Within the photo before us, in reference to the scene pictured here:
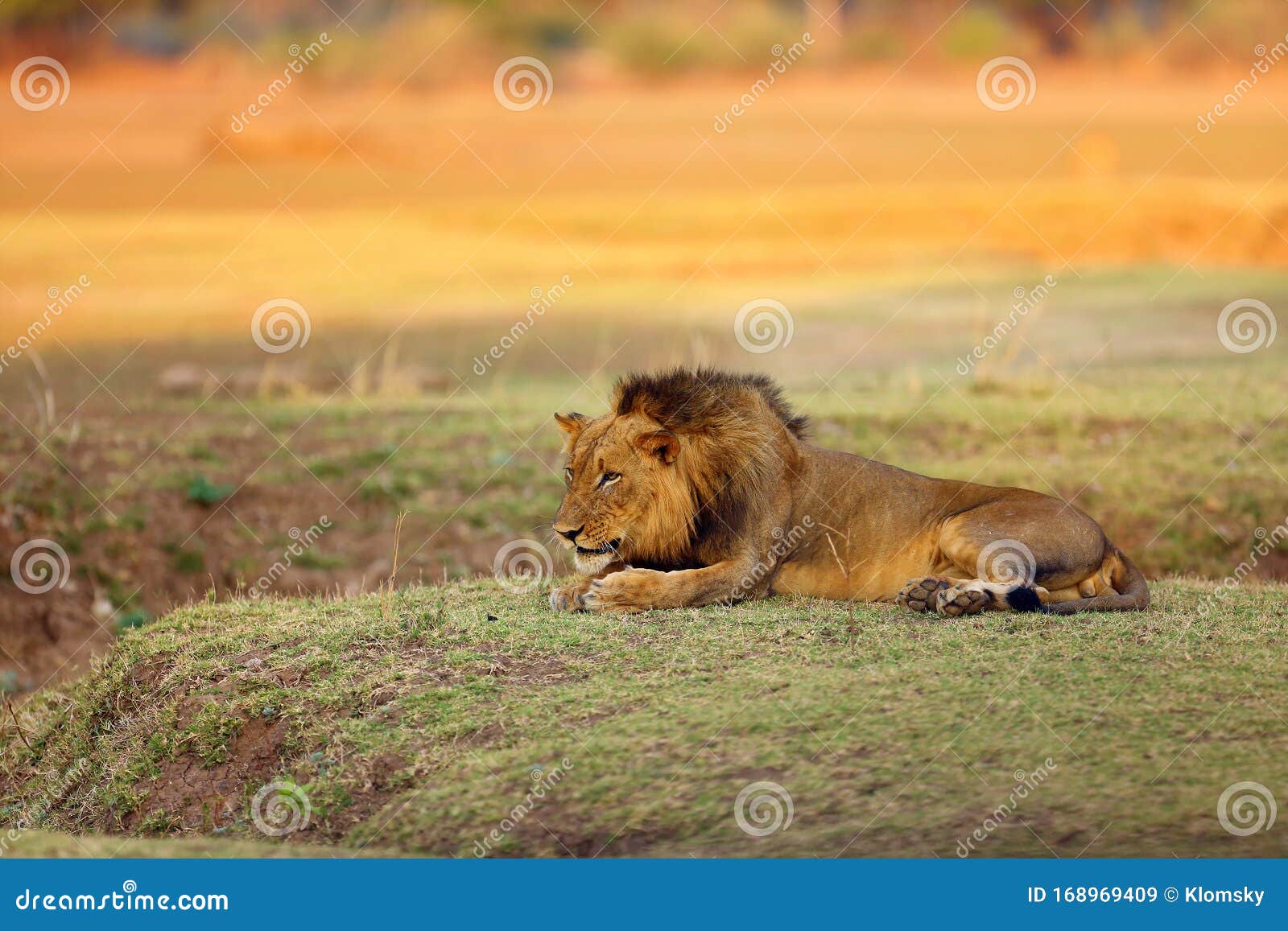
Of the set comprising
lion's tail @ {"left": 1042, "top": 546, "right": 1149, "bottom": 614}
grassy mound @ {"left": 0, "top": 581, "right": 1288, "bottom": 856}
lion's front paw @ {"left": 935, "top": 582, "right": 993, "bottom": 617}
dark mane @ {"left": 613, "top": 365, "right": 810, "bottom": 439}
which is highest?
dark mane @ {"left": 613, "top": 365, "right": 810, "bottom": 439}

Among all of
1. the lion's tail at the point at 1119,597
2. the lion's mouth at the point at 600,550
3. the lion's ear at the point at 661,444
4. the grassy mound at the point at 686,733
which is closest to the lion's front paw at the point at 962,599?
the grassy mound at the point at 686,733

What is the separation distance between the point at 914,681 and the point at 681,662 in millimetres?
1192

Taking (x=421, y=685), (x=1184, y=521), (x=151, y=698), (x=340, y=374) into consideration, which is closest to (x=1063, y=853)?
(x=421, y=685)

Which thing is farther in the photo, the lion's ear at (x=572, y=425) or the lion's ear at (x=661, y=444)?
the lion's ear at (x=572, y=425)

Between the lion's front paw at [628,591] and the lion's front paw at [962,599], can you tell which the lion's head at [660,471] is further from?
the lion's front paw at [962,599]

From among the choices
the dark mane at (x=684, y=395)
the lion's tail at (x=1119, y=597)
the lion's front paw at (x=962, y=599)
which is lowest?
the lion's front paw at (x=962, y=599)

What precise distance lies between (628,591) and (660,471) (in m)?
0.75

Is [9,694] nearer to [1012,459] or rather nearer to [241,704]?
[241,704]

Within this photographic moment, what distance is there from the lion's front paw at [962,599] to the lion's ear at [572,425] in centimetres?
239

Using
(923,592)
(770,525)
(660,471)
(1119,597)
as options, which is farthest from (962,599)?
(660,471)

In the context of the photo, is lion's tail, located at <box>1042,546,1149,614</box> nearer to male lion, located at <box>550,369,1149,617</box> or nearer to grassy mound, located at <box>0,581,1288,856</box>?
male lion, located at <box>550,369,1149,617</box>

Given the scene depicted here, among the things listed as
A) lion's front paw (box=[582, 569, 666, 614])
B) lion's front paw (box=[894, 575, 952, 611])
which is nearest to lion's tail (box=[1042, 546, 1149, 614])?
lion's front paw (box=[894, 575, 952, 611])

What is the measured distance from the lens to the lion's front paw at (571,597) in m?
8.38

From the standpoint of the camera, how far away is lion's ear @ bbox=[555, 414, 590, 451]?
28.5ft
